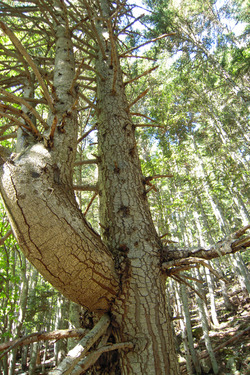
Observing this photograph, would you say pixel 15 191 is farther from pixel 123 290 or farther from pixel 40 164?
pixel 123 290

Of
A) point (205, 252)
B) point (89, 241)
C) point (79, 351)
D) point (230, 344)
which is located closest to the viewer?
point (79, 351)

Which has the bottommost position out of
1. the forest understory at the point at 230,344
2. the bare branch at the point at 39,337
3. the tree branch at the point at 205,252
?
the forest understory at the point at 230,344

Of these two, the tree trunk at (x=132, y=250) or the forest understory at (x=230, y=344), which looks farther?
the forest understory at (x=230, y=344)

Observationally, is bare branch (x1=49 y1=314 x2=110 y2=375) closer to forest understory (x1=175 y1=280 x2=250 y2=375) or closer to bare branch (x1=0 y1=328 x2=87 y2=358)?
bare branch (x1=0 y1=328 x2=87 y2=358)

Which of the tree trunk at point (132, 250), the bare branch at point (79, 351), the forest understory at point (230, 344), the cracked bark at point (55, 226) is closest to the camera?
the bare branch at point (79, 351)

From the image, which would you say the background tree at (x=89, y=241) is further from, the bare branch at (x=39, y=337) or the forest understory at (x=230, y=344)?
the forest understory at (x=230, y=344)

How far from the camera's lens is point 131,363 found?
1.33m

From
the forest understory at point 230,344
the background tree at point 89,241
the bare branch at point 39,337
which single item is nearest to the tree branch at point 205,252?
the background tree at point 89,241

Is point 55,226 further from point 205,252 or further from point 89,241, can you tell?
point 205,252

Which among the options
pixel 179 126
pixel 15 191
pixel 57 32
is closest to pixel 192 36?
pixel 179 126

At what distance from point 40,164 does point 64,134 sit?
397mm

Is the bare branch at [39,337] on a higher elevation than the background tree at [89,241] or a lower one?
lower

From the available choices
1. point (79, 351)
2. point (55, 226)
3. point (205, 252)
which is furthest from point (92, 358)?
point (205, 252)

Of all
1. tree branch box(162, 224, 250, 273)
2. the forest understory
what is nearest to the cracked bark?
tree branch box(162, 224, 250, 273)
